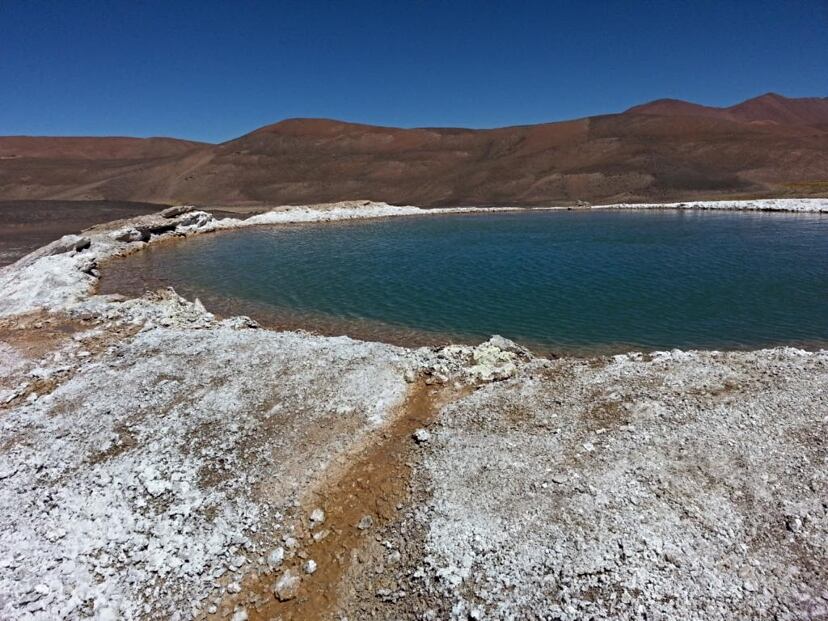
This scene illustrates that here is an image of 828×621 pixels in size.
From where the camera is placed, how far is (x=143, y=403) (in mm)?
11414

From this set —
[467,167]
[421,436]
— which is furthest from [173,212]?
Result: [467,167]

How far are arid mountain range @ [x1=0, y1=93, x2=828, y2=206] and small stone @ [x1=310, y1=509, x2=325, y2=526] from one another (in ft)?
242

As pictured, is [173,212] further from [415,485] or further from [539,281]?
[415,485]

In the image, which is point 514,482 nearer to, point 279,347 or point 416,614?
point 416,614

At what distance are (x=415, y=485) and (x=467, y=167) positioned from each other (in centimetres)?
9837

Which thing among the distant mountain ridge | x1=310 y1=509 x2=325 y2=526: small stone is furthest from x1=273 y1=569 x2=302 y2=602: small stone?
the distant mountain ridge

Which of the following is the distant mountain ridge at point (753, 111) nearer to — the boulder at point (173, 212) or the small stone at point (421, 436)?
the boulder at point (173, 212)

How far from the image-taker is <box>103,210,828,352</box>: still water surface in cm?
1792

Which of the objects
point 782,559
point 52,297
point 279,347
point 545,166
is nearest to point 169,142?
point 545,166

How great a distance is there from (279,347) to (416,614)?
29.4 feet

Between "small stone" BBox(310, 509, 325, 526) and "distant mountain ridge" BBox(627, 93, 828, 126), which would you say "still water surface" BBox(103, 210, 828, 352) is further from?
"distant mountain ridge" BBox(627, 93, 828, 126)

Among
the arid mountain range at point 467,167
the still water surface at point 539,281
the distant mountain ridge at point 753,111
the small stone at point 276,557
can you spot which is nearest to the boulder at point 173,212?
the still water surface at point 539,281

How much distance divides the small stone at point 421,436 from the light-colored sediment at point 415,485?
5 centimetres

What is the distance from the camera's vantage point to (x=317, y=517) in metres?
8.27
